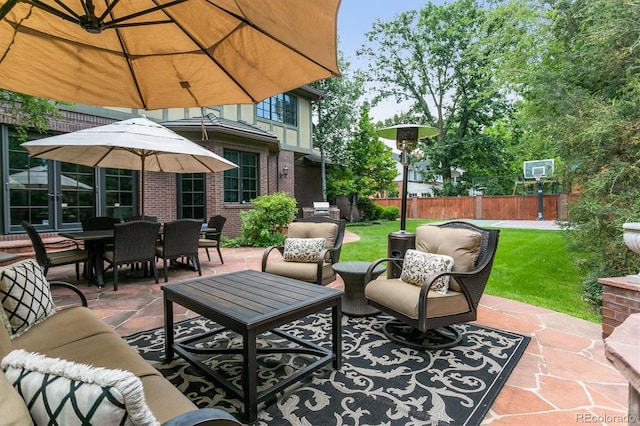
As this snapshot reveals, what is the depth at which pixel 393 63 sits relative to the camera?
21.6 meters

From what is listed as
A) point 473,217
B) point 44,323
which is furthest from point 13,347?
point 473,217

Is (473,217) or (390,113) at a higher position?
(390,113)

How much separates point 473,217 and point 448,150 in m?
4.74

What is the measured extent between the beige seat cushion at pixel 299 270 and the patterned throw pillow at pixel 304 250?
13cm

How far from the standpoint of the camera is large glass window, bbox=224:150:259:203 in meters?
9.84

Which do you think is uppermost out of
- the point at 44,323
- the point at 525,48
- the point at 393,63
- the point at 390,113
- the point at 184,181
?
the point at 393,63

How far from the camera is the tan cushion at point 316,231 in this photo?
15.1ft

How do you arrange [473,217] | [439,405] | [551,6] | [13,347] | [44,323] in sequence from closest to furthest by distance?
[13,347] < [439,405] < [44,323] < [551,6] < [473,217]

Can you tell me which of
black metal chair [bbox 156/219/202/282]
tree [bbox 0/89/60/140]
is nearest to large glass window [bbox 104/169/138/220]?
tree [bbox 0/89/60/140]

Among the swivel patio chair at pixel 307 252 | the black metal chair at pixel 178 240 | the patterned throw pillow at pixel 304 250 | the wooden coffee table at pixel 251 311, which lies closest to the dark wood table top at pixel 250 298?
the wooden coffee table at pixel 251 311

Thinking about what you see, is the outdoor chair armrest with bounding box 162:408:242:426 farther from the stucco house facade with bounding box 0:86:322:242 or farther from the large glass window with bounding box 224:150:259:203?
the large glass window with bounding box 224:150:259:203

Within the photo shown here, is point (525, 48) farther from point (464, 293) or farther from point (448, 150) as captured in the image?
point (448, 150)

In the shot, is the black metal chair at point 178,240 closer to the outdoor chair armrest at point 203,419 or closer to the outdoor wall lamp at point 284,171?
the outdoor chair armrest at point 203,419

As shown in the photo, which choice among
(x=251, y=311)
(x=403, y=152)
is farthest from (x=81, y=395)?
(x=403, y=152)
